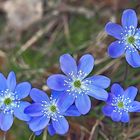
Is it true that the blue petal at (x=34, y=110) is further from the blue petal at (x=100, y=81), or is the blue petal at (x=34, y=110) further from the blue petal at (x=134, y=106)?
the blue petal at (x=134, y=106)

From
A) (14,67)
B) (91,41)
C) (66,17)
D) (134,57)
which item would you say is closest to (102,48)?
(91,41)

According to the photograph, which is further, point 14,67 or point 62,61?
point 14,67

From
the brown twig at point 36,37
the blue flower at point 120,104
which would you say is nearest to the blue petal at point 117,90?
the blue flower at point 120,104

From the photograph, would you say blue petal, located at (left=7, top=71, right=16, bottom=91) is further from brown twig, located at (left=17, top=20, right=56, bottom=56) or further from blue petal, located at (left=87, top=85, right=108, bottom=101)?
brown twig, located at (left=17, top=20, right=56, bottom=56)

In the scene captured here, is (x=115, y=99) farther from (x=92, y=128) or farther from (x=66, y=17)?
(x=66, y=17)

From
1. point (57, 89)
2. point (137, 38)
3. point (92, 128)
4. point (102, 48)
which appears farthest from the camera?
point (102, 48)

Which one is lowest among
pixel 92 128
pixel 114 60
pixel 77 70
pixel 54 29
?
pixel 92 128

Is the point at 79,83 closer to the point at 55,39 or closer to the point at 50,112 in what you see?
the point at 50,112

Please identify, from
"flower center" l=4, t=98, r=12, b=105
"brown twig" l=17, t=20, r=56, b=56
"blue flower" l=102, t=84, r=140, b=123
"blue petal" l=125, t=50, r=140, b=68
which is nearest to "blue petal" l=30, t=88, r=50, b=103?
"flower center" l=4, t=98, r=12, b=105

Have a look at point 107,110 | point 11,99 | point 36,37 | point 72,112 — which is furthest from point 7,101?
point 36,37
